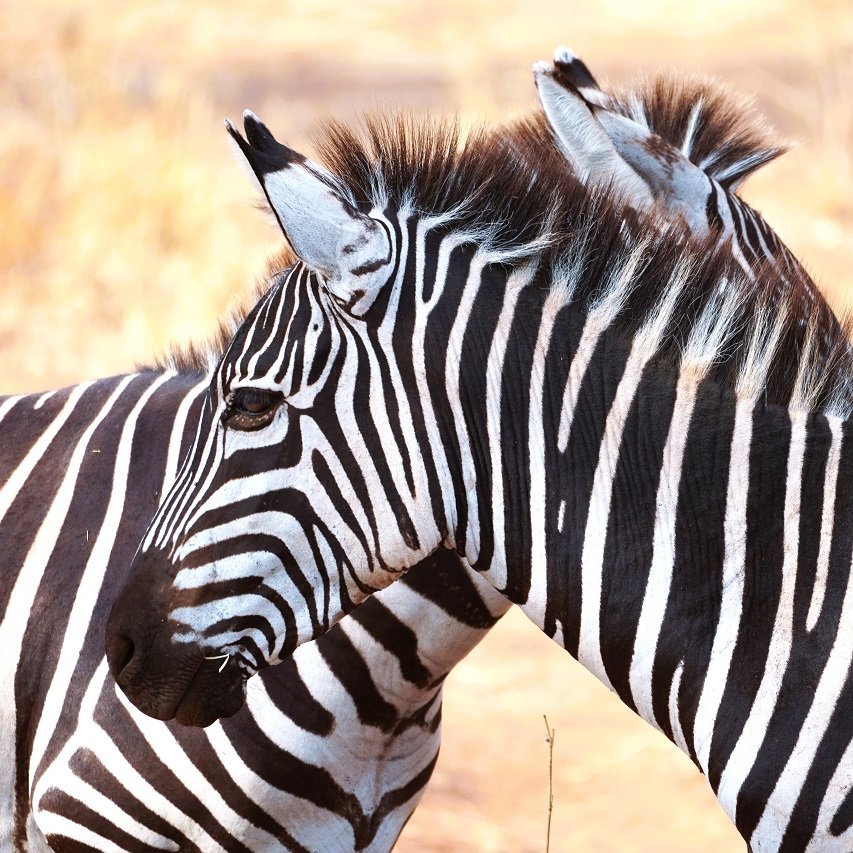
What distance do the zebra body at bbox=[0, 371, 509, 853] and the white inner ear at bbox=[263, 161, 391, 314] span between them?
0.89 meters

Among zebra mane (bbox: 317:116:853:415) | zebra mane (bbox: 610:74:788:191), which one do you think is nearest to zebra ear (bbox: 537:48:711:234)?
zebra mane (bbox: 610:74:788:191)

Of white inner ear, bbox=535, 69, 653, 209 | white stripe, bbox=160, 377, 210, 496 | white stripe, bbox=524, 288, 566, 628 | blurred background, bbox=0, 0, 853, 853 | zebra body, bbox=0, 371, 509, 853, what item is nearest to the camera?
white stripe, bbox=524, 288, 566, 628

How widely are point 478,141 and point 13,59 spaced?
1203 centimetres

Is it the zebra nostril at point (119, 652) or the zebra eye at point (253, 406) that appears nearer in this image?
the zebra eye at point (253, 406)

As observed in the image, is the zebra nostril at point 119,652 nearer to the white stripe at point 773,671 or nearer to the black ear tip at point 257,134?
the black ear tip at point 257,134

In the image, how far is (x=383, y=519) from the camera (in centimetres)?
258

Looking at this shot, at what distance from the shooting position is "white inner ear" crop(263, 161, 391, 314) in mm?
2475

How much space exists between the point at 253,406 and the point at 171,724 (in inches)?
38.7

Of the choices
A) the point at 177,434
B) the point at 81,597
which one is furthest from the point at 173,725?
the point at 177,434

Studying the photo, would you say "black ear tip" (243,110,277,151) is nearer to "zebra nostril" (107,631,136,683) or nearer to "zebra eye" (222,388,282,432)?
"zebra eye" (222,388,282,432)

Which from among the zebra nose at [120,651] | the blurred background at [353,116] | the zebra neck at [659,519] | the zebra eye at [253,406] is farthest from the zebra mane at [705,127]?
the zebra nose at [120,651]

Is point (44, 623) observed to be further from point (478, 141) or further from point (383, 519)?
point (478, 141)

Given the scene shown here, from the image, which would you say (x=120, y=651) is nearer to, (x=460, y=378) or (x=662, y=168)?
(x=460, y=378)

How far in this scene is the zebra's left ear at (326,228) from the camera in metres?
2.47
